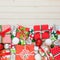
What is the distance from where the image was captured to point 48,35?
229cm

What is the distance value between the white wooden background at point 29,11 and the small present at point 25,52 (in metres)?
0.25

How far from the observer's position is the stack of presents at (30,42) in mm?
2242

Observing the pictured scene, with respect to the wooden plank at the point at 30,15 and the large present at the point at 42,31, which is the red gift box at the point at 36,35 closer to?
the large present at the point at 42,31

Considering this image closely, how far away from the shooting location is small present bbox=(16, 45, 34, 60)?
224 centimetres

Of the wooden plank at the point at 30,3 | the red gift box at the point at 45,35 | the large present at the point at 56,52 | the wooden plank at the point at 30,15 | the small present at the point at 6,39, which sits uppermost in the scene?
the wooden plank at the point at 30,3

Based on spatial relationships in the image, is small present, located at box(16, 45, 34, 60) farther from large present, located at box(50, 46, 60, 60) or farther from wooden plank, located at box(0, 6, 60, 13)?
wooden plank, located at box(0, 6, 60, 13)

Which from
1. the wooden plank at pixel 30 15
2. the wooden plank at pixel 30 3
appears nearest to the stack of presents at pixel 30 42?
the wooden plank at pixel 30 15

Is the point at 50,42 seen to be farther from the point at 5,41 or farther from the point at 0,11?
the point at 0,11

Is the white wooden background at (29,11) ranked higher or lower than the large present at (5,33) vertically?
higher

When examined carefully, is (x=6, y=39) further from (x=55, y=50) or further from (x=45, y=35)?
(x=55, y=50)

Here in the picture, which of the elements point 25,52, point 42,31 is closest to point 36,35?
point 42,31

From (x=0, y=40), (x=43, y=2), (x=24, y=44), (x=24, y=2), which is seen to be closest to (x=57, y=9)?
(x=43, y=2)

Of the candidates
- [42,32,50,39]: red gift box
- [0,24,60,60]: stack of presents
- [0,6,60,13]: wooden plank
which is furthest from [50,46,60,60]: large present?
[0,6,60,13]: wooden plank

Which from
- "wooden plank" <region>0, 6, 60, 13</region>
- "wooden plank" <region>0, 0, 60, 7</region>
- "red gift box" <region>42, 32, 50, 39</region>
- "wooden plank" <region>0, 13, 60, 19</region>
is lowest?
"red gift box" <region>42, 32, 50, 39</region>
